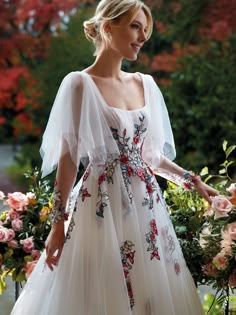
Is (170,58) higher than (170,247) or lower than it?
higher

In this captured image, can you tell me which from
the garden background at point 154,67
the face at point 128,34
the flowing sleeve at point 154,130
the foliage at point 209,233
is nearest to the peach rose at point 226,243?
the foliage at point 209,233

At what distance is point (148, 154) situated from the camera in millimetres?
1639

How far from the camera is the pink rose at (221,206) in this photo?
153 cm

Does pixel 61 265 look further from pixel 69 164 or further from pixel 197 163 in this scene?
pixel 197 163

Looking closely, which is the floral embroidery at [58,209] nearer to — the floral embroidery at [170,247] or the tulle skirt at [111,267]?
the tulle skirt at [111,267]

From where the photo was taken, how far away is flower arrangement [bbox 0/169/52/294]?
1.73 metres

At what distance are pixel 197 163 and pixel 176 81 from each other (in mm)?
327

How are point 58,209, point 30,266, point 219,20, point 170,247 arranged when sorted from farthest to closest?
point 219,20, point 30,266, point 170,247, point 58,209

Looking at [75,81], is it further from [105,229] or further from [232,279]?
[232,279]

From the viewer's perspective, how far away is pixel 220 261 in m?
1.51

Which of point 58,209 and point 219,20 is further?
point 219,20

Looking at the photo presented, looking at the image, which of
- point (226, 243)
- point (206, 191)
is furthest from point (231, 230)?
point (206, 191)

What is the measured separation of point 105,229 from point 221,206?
11.8 inches

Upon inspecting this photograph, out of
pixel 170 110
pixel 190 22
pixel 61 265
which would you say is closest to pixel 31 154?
pixel 170 110
